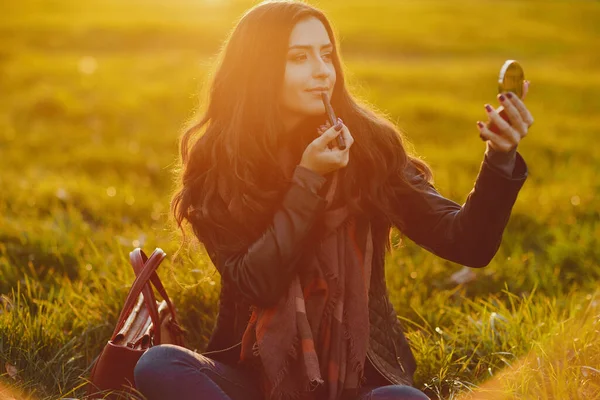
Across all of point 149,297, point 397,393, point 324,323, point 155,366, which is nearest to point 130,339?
point 149,297

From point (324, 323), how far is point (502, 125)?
0.94 meters

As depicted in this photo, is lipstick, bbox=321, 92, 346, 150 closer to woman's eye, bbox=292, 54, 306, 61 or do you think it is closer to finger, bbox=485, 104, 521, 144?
woman's eye, bbox=292, 54, 306, 61

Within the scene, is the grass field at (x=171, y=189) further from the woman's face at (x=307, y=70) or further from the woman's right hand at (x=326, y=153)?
the woman's right hand at (x=326, y=153)

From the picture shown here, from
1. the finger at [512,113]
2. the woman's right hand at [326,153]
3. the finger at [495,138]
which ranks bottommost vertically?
the woman's right hand at [326,153]

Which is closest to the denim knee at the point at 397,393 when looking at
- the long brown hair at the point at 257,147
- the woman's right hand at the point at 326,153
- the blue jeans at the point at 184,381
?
the blue jeans at the point at 184,381

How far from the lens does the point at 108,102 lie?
10.0 m

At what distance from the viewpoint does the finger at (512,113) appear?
219 centimetres

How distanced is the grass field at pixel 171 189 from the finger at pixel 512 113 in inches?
37.4

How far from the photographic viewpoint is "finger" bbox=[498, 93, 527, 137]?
2.19 meters

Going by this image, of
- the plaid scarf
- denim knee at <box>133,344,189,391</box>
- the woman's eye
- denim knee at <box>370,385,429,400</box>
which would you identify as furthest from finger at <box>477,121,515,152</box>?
denim knee at <box>133,344,189,391</box>

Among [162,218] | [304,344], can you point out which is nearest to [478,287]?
[304,344]

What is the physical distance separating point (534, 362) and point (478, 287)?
4.58 ft

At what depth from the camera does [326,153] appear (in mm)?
2508

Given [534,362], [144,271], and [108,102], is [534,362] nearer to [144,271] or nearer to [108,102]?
[144,271]
